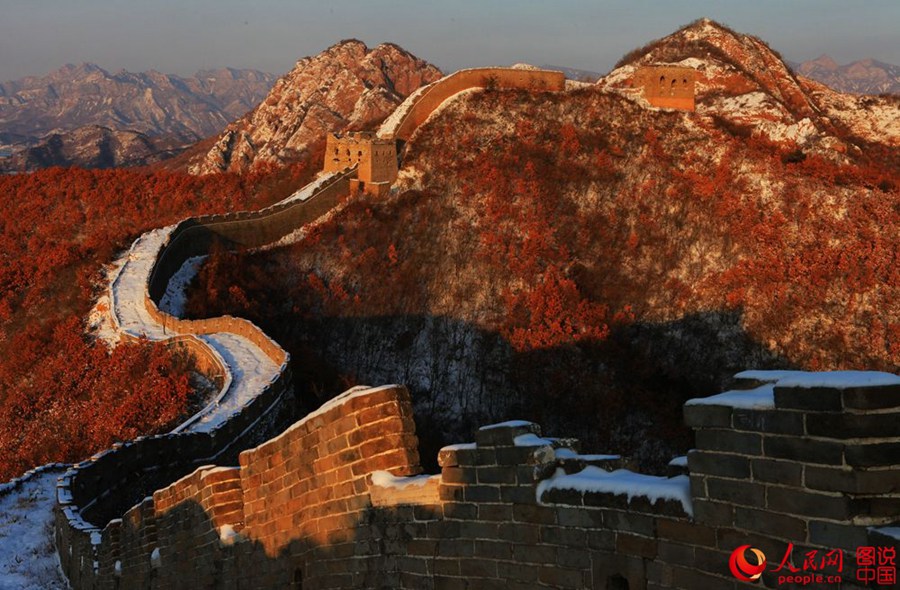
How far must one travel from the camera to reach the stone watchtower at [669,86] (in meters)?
57.2

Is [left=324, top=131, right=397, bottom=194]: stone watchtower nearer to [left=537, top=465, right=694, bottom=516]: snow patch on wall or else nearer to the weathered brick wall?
the weathered brick wall

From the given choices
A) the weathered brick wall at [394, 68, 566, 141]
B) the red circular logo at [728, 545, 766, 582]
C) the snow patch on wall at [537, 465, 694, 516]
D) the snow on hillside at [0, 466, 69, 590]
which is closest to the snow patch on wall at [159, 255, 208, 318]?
the snow on hillside at [0, 466, 69, 590]

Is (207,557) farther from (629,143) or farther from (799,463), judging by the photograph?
(629,143)

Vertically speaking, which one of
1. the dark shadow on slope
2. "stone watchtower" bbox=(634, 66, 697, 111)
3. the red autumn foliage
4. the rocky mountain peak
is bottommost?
the dark shadow on slope

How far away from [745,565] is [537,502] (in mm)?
1881

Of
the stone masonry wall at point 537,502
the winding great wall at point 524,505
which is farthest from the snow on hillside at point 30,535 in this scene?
the stone masonry wall at point 537,502

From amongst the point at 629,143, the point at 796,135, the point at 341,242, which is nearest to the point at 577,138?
the point at 629,143

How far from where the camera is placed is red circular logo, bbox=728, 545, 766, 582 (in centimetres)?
516

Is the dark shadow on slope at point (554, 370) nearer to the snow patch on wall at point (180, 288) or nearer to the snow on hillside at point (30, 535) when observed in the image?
the snow patch on wall at point (180, 288)

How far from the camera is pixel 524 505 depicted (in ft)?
22.1

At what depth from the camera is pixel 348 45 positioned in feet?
407

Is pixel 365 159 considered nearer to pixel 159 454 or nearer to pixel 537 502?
pixel 159 454

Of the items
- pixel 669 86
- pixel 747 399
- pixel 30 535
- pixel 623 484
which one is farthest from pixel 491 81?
pixel 747 399

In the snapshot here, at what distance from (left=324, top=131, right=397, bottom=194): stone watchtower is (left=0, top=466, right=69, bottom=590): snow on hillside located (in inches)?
1197
